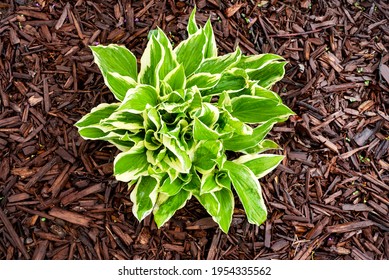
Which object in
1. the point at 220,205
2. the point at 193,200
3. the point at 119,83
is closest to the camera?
the point at 119,83

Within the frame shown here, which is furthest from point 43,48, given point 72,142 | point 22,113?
point 72,142

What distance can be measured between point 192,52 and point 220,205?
576mm

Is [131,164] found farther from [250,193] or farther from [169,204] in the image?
[250,193]

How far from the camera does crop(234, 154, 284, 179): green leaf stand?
5.84ft

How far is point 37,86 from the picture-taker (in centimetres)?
198

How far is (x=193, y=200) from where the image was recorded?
1947mm

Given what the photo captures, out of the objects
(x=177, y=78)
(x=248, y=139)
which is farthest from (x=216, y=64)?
(x=248, y=139)

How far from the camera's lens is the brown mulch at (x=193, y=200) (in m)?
1.92

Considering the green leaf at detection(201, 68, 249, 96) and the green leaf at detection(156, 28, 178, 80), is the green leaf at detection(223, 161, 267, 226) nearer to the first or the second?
the green leaf at detection(201, 68, 249, 96)

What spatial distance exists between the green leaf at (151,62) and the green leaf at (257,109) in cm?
30

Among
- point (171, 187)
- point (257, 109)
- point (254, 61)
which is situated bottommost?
point (171, 187)

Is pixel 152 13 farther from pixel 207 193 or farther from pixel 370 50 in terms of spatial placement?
pixel 370 50

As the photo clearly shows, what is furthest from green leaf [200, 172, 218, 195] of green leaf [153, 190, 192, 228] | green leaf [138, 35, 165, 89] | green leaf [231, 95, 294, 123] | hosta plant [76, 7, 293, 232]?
green leaf [138, 35, 165, 89]

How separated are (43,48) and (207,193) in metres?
0.94
